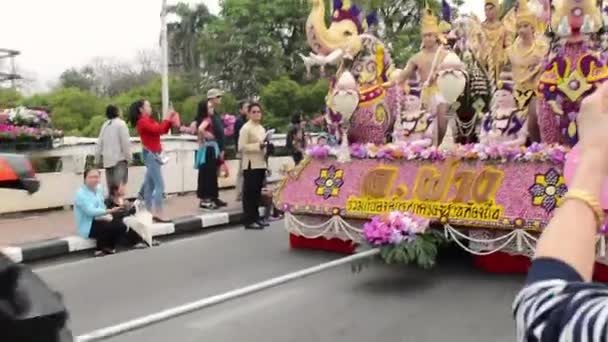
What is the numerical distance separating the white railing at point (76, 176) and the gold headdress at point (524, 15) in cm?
304

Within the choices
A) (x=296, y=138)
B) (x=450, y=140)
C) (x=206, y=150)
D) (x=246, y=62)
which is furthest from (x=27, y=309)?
(x=246, y=62)

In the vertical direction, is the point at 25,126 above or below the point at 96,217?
above

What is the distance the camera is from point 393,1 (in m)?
26.1

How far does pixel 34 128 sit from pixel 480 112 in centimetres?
709

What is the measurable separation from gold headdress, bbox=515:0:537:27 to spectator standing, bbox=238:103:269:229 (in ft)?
12.4

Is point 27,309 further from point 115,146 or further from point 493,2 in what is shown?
point 115,146

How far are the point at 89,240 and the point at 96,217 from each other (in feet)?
1.13

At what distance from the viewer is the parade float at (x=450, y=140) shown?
5.89m

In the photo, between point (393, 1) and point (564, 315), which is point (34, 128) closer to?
point (564, 315)

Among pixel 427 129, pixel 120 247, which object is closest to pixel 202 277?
pixel 120 247

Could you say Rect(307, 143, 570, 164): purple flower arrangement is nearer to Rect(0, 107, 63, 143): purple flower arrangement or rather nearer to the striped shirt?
the striped shirt

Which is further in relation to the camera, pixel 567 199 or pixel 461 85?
pixel 461 85

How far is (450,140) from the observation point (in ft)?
21.8

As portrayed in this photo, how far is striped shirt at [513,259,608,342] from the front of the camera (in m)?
1.04
